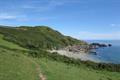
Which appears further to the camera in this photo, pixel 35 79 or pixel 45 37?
pixel 45 37

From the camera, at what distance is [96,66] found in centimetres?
7162

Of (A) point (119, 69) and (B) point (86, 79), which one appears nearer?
(B) point (86, 79)

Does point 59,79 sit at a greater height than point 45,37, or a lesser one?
lesser

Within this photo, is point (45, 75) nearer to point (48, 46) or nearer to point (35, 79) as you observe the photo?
point (35, 79)

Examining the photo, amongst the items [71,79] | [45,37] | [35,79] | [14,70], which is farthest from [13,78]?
[45,37]

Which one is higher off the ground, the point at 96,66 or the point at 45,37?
the point at 45,37

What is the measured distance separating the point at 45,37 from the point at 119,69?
423 feet

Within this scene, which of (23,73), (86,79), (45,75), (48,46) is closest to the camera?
(23,73)

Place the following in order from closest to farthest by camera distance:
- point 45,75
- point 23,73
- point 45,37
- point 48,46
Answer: point 23,73
point 45,75
point 48,46
point 45,37

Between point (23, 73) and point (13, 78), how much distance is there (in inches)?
167

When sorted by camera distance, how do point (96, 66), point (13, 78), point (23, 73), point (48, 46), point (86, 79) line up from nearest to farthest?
point (13, 78) → point (23, 73) → point (86, 79) → point (96, 66) → point (48, 46)

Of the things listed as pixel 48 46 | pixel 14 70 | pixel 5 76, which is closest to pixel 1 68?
pixel 14 70

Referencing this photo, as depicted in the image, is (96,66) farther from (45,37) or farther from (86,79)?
(45,37)

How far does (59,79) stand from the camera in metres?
35.3
